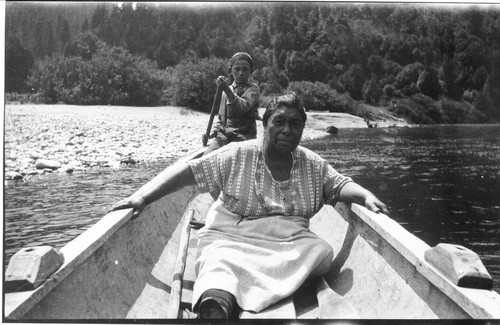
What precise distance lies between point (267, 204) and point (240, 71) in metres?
1.59

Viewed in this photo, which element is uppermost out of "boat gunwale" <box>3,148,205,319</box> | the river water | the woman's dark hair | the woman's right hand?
the woman's dark hair

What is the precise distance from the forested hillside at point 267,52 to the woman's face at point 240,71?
0.41m

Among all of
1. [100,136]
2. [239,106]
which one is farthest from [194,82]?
[100,136]

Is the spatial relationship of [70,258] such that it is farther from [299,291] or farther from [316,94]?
[316,94]

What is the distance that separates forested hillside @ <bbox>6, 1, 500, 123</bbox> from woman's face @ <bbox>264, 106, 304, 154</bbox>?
4.61 feet

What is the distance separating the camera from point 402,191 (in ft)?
24.5

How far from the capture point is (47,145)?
8.06m

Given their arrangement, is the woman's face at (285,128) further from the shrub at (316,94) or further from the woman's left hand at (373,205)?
the shrub at (316,94)

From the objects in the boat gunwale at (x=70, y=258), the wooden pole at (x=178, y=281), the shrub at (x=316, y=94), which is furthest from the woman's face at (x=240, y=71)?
the shrub at (x=316, y=94)

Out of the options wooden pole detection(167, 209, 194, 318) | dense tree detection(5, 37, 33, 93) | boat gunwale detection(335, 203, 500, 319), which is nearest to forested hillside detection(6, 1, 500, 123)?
dense tree detection(5, 37, 33, 93)

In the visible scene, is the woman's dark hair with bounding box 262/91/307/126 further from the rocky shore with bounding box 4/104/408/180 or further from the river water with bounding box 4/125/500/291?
the rocky shore with bounding box 4/104/408/180

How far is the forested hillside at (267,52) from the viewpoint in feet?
12.0

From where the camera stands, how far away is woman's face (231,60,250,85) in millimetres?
3504

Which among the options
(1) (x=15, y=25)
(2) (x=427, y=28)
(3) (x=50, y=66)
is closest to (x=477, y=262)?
(1) (x=15, y=25)
